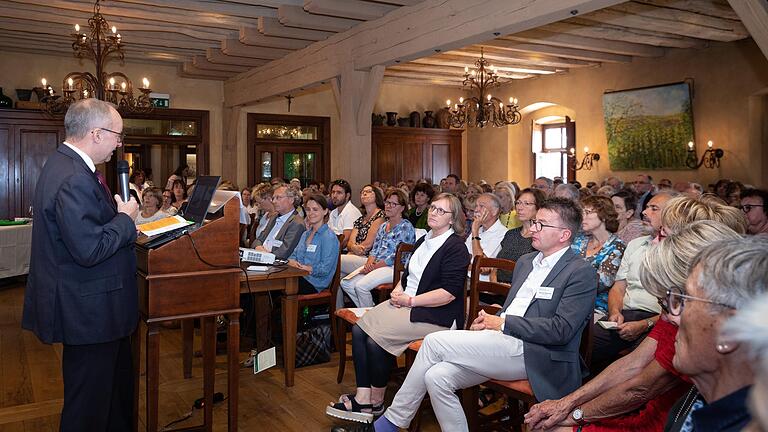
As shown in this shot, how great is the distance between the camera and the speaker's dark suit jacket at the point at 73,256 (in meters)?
2.53

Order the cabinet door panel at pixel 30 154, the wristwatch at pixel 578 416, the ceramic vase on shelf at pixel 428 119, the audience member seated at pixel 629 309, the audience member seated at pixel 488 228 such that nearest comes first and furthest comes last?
the wristwatch at pixel 578 416, the audience member seated at pixel 629 309, the audience member seated at pixel 488 228, the cabinet door panel at pixel 30 154, the ceramic vase on shelf at pixel 428 119

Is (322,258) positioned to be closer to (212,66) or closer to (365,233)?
(365,233)

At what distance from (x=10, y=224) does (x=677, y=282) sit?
8.43 meters

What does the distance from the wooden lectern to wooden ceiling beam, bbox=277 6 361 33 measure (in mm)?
4813

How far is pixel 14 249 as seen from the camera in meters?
7.96

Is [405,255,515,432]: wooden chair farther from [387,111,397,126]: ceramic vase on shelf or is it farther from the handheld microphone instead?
[387,111,397,126]: ceramic vase on shelf

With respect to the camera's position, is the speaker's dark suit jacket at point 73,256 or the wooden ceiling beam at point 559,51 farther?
the wooden ceiling beam at point 559,51

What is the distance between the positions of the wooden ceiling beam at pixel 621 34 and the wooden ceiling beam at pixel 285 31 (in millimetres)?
3042

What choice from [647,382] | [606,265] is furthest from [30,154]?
[647,382]

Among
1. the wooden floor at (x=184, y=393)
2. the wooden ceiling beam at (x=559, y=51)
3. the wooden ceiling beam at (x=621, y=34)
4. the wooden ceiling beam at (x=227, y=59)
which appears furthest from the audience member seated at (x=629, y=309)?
the wooden ceiling beam at (x=227, y=59)

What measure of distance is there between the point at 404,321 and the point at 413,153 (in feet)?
35.9

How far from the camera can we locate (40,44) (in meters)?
10.1

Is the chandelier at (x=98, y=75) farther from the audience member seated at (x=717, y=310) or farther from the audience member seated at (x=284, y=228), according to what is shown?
the audience member seated at (x=717, y=310)

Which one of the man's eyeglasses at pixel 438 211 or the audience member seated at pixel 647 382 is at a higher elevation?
the man's eyeglasses at pixel 438 211
